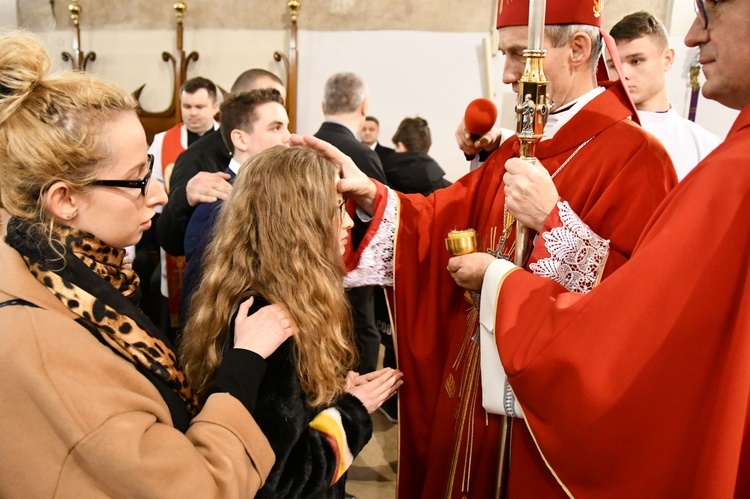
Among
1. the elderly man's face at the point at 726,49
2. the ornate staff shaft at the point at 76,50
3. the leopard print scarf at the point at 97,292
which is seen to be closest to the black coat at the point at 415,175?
the elderly man's face at the point at 726,49

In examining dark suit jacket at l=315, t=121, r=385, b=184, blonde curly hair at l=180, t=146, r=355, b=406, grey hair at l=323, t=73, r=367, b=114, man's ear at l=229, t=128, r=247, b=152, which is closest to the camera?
blonde curly hair at l=180, t=146, r=355, b=406

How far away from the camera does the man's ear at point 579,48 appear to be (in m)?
1.89

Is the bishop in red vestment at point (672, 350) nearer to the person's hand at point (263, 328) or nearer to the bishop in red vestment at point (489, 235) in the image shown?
the bishop in red vestment at point (489, 235)

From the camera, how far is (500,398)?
167cm

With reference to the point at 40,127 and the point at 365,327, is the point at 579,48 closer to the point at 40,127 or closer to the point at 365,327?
the point at 40,127

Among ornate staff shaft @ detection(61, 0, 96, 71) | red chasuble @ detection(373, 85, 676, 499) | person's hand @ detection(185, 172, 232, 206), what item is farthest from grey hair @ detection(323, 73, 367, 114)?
ornate staff shaft @ detection(61, 0, 96, 71)

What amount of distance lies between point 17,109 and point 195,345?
723mm

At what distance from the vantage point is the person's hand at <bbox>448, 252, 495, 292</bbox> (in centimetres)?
171

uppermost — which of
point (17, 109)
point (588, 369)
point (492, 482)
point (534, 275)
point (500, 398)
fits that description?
point (17, 109)

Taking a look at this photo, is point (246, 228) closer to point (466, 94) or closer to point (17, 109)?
point (17, 109)

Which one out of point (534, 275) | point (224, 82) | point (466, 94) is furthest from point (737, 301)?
point (224, 82)

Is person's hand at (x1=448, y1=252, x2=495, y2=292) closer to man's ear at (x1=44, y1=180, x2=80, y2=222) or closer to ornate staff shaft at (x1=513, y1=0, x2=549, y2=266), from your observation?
ornate staff shaft at (x1=513, y1=0, x2=549, y2=266)

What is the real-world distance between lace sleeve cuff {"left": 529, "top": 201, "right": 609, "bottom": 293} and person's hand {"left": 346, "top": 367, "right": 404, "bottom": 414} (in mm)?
588

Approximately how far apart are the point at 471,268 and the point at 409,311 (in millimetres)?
456
